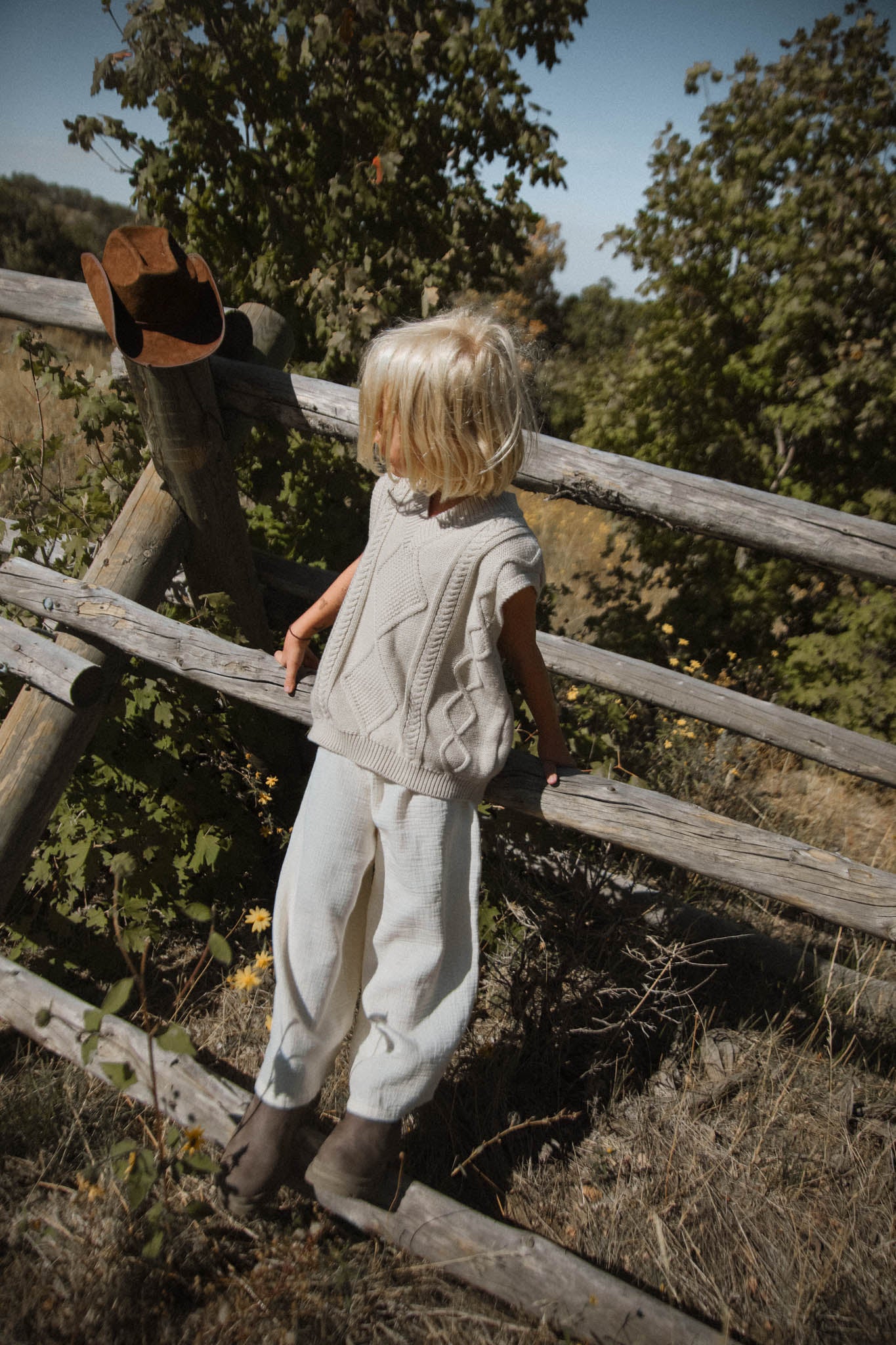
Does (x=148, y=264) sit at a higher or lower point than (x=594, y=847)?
higher

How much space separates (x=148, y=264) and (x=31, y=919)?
76.7 inches

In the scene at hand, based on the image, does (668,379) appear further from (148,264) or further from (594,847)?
(148,264)

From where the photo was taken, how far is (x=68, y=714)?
2.04m

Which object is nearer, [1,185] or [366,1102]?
[366,1102]

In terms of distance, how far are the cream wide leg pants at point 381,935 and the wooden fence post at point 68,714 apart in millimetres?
787

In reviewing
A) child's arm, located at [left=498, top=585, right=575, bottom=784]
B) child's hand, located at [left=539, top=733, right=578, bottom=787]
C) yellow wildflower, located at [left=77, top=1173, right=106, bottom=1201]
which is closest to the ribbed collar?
child's arm, located at [left=498, top=585, right=575, bottom=784]

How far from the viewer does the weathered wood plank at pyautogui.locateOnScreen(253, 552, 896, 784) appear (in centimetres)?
259

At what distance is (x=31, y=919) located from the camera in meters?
2.46

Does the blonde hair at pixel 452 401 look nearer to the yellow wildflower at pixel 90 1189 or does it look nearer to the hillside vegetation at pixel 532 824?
the hillside vegetation at pixel 532 824

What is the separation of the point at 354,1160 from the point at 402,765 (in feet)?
2.70

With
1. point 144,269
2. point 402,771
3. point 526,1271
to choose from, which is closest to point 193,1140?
point 526,1271

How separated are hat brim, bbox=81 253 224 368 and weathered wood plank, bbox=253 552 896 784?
0.81 m

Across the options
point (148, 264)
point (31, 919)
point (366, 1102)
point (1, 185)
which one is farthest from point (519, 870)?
point (1, 185)

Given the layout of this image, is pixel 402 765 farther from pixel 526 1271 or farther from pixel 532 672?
pixel 526 1271
